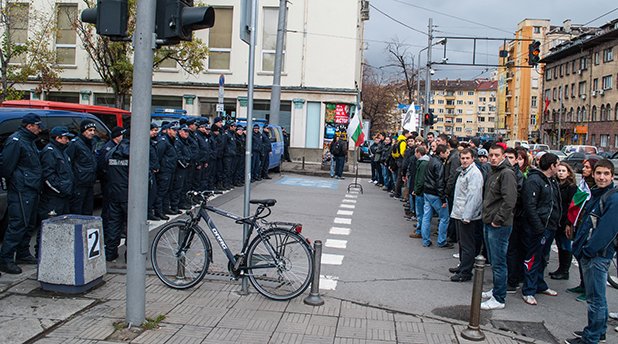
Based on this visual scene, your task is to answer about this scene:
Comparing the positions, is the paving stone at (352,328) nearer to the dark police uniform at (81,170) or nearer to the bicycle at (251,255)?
the bicycle at (251,255)

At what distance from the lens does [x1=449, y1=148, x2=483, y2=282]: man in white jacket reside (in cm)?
782

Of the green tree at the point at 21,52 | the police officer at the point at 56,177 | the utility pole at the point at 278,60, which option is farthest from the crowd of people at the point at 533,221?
the green tree at the point at 21,52

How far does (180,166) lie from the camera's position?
476 inches

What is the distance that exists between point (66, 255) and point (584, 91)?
226 ft

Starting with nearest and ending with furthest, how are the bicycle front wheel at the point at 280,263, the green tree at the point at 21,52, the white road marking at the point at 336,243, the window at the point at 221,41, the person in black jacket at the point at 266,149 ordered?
1. the bicycle front wheel at the point at 280,263
2. the white road marking at the point at 336,243
3. the person in black jacket at the point at 266,149
4. the green tree at the point at 21,52
5. the window at the point at 221,41

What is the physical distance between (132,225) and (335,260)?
13.2 ft

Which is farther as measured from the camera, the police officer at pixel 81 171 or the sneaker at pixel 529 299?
the police officer at pixel 81 171

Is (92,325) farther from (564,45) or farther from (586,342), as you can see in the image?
(564,45)

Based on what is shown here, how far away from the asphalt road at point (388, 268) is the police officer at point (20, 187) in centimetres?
243

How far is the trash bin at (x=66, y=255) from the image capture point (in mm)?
6410

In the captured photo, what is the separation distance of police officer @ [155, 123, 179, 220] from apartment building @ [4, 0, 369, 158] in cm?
1819

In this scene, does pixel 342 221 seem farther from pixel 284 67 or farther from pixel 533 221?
pixel 284 67

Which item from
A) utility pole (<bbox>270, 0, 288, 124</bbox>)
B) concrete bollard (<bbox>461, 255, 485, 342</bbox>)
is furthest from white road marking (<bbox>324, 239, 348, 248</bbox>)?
utility pole (<bbox>270, 0, 288, 124</bbox>)

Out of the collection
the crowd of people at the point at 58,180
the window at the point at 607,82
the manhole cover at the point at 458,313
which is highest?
the window at the point at 607,82
